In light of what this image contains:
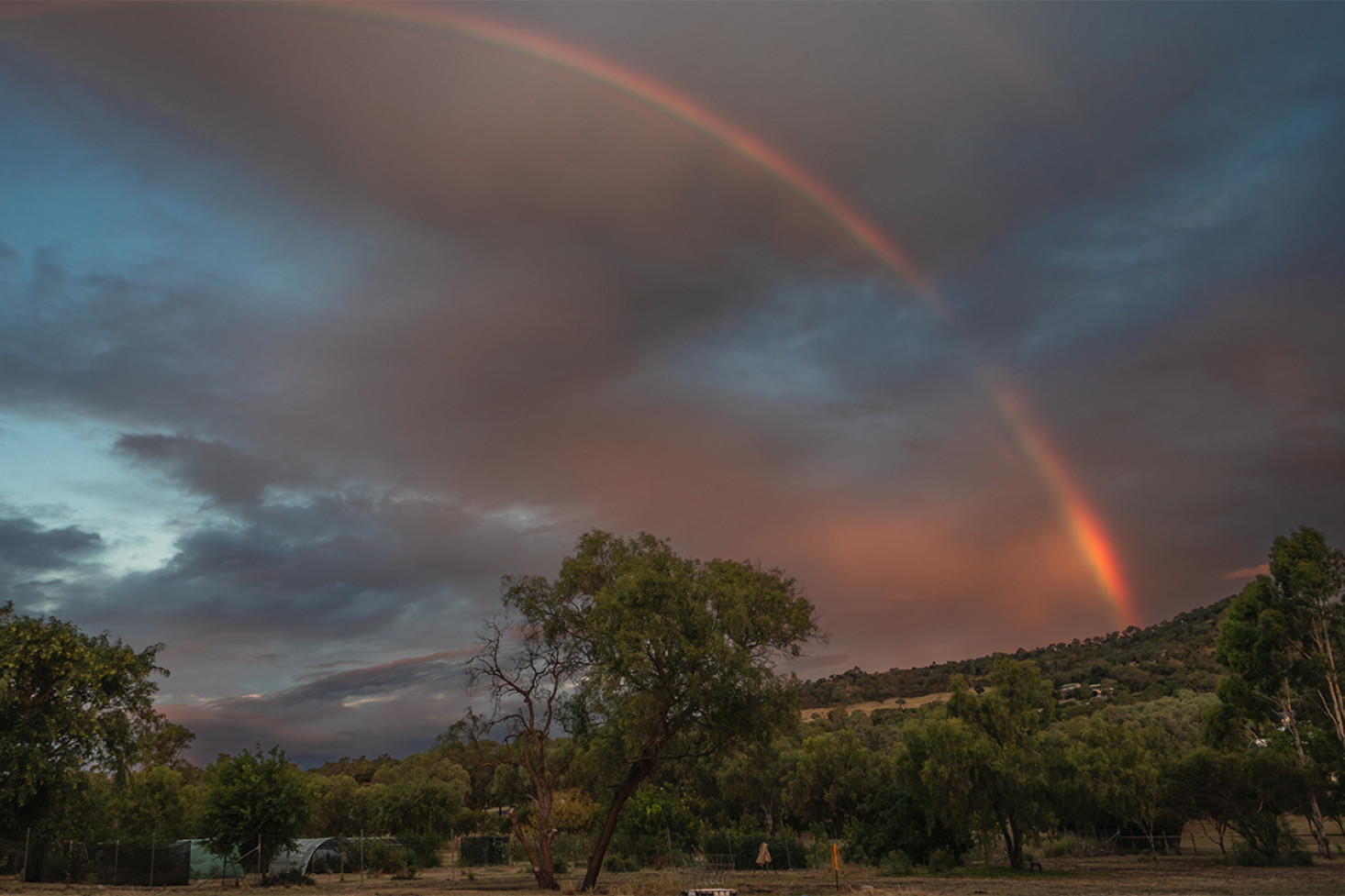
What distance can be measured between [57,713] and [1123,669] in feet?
458

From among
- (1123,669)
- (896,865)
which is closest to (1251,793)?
(896,865)

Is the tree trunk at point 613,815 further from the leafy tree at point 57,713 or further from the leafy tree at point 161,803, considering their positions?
the leafy tree at point 161,803

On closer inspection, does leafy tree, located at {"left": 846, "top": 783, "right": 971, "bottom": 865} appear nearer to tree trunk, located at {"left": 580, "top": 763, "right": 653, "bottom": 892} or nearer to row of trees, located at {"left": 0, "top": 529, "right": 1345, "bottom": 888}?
row of trees, located at {"left": 0, "top": 529, "right": 1345, "bottom": 888}

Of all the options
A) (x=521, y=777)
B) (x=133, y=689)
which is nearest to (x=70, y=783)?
(x=133, y=689)

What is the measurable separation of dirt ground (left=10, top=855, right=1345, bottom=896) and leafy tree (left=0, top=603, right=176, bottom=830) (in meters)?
3.76

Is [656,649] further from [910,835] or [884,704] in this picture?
[884,704]

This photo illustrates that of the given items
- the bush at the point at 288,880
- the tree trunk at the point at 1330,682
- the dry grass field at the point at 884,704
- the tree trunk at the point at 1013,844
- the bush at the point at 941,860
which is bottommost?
the bush at the point at 941,860

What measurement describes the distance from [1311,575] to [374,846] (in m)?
55.3

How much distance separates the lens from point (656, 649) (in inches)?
1294

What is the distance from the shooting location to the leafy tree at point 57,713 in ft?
116

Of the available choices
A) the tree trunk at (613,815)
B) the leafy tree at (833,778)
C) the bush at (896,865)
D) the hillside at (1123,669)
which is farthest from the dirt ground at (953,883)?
the hillside at (1123,669)

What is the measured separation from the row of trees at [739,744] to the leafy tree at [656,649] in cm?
9

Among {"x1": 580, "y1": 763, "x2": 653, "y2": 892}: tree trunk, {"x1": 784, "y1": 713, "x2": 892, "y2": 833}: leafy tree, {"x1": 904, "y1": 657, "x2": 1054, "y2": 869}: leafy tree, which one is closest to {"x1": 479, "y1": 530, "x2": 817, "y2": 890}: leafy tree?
{"x1": 580, "y1": 763, "x2": 653, "y2": 892}: tree trunk

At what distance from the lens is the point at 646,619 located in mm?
32938
